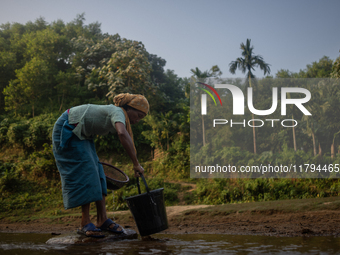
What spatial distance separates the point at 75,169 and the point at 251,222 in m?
A: 2.89

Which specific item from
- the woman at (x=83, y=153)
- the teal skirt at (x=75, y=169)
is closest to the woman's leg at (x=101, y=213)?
the woman at (x=83, y=153)

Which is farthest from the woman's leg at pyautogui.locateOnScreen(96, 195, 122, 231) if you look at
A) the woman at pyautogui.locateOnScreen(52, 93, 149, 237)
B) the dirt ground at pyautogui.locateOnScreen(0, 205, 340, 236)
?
the dirt ground at pyautogui.locateOnScreen(0, 205, 340, 236)

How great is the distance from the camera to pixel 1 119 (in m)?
17.3

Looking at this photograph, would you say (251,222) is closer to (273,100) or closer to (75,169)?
(75,169)

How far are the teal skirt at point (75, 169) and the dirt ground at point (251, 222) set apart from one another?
1772 millimetres

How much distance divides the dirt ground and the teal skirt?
177cm

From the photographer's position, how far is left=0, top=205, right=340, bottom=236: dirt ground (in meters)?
3.57

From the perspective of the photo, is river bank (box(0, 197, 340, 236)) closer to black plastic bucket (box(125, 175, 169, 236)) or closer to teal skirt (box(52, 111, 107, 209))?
black plastic bucket (box(125, 175, 169, 236))

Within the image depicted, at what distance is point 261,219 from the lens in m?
4.72

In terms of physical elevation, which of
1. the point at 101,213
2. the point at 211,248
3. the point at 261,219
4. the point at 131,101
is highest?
the point at 131,101

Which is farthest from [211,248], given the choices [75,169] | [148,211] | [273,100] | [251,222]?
[273,100]

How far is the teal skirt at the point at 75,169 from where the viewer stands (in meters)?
3.08

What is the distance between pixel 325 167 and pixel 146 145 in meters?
10.0

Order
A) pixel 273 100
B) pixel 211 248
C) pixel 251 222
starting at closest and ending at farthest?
pixel 211 248 < pixel 251 222 < pixel 273 100
